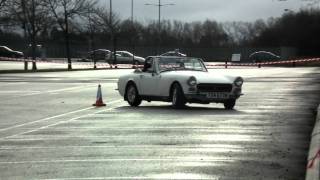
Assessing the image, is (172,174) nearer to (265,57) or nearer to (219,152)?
(219,152)

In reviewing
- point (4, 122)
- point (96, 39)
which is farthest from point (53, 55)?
point (4, 122)

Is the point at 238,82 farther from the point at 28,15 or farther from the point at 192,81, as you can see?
the point at 28,15

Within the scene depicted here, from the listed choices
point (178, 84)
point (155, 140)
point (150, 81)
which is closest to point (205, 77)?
point (178, 84)

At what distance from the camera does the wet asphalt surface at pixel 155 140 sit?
367 inches

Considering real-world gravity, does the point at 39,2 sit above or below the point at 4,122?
above

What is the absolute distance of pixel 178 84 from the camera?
61.4 ft

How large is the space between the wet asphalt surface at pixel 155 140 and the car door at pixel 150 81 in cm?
45

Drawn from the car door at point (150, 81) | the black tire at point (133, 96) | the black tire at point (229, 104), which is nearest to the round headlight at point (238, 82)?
the black tire at point (229, 104)

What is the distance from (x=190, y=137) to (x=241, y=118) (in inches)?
148

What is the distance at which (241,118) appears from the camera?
1620 centimetres

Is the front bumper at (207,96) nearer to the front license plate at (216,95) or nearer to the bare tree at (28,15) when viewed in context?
the front license plate at (216,95)

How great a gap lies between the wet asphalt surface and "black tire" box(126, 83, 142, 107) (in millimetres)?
245

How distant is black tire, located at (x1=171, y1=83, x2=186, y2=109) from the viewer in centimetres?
1856

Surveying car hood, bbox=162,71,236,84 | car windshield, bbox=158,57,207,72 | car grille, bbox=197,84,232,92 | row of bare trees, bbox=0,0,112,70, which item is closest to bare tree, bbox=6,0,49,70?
row of bare trees, bbox=0,0,112,70
